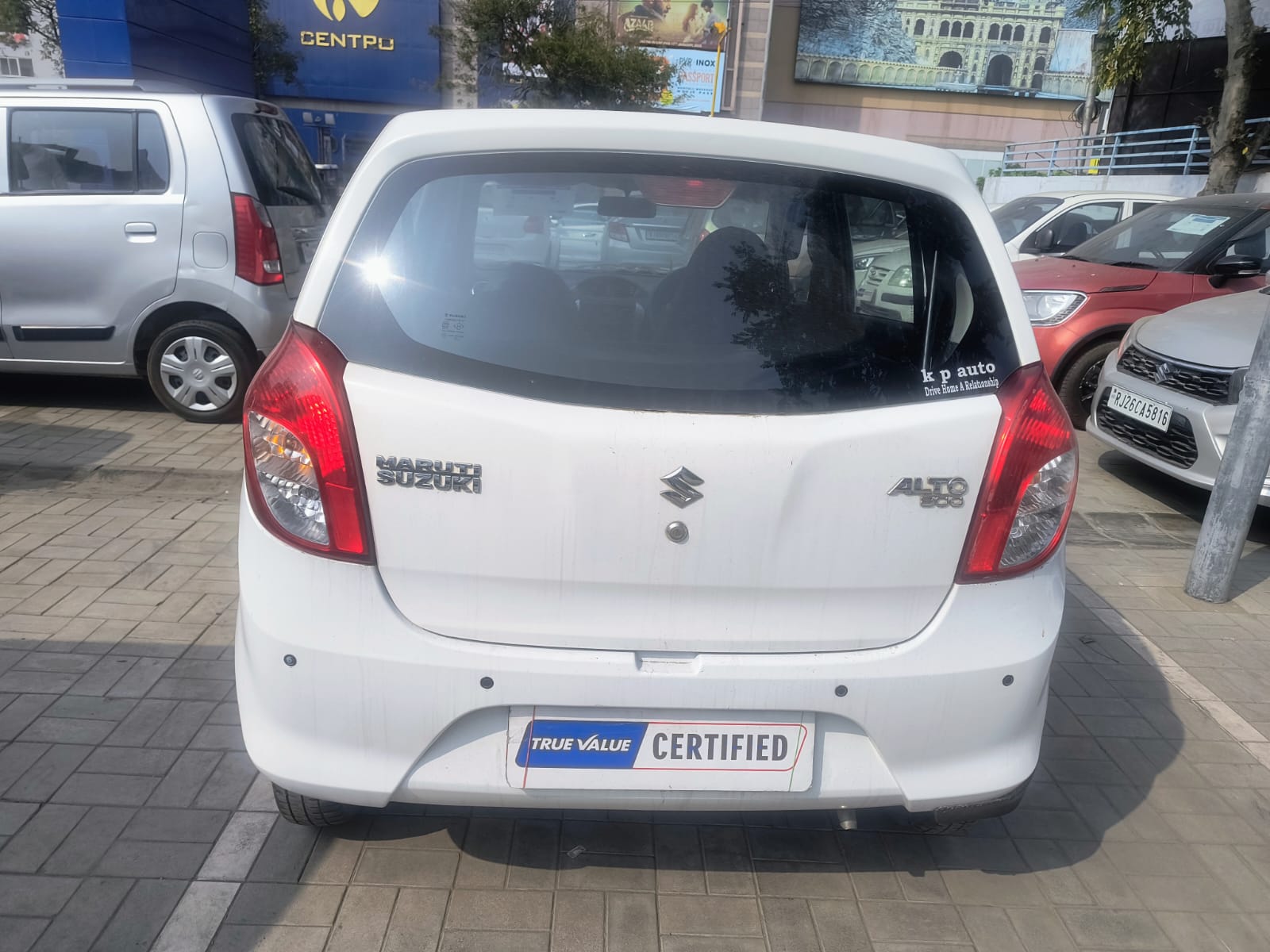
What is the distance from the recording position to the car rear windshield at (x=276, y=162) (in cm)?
611

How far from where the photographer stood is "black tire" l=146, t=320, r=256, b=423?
6.17 m

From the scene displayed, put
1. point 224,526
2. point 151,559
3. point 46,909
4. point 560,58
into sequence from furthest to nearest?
point 560,58
point 224,526
point 151,559
point 46,909

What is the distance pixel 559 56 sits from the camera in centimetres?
2977

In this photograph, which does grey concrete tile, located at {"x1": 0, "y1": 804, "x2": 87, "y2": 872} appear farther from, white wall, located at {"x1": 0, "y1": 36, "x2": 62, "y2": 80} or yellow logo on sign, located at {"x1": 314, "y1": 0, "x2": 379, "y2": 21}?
yellow logo on sign, located at {"x1": 314, "y1": 0, "x2": 379, "y2": 21}

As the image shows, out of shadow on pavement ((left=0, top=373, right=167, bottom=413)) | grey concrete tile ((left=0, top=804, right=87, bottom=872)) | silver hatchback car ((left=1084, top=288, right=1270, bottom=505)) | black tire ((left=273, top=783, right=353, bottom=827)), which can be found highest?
silver hatchback car ((left=1084, top=288, right=1270, bottom=505))

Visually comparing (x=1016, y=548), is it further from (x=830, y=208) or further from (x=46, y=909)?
(x=46, y=909)

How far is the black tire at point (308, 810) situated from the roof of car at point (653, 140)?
144 centimetres

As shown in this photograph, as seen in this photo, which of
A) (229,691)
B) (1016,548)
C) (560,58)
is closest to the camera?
(1016,548)

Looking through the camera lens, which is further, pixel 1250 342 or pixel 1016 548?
pixel 1250 342

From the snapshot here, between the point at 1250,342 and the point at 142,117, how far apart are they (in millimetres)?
6167

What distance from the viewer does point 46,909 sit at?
2.31 metres

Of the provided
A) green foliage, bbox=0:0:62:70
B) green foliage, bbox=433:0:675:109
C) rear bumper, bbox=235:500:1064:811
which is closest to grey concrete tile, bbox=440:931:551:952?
rear bumper, bbox=235:500:1064:811

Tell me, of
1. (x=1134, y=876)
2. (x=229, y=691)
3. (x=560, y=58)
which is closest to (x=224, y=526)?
(x=229, y=691)

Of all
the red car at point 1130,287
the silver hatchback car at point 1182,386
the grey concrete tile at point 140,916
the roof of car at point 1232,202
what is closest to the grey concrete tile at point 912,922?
the grey concrete tile at point 140,916
